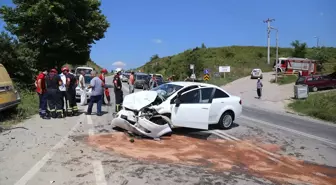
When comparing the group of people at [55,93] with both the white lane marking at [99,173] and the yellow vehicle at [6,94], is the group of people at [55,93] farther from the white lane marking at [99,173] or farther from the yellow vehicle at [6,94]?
the white lane marking at [99,173]

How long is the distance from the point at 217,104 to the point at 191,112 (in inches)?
58.9

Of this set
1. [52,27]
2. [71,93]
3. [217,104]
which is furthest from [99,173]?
[52,27]

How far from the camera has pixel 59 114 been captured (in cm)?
1227

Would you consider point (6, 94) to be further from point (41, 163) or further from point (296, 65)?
point (296, 65)

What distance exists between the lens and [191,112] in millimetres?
10125

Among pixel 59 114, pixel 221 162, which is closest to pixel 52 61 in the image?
pixel 59 114

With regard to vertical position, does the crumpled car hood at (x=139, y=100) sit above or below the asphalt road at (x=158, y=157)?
above

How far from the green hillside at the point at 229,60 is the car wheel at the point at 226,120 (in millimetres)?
43013

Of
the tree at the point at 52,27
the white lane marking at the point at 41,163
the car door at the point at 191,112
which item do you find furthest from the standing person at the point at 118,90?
the tree at the point at 52,27

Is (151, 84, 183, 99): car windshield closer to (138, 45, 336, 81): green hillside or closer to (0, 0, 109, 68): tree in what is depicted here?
(0, 0, 109, 68): tree

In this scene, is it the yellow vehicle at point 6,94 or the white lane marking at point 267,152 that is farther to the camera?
the yellow vehicle at point 6,94

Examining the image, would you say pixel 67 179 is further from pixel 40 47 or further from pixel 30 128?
pixel 40 47

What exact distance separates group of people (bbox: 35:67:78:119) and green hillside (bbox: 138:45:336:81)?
42.5 metres

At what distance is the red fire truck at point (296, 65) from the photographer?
2085 inches
